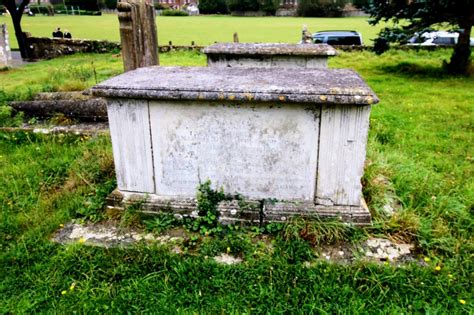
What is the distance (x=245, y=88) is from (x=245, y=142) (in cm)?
42

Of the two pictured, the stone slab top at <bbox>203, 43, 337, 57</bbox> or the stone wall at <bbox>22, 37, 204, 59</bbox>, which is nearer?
the stone slab top at <bbox>203, 43, 337, 57</bbox>

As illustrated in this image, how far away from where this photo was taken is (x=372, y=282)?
256 cm

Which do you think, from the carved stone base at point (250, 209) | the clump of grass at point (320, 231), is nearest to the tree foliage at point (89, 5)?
the carved stone base at point (250, 209)

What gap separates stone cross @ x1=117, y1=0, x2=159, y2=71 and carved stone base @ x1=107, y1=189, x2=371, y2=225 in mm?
2379

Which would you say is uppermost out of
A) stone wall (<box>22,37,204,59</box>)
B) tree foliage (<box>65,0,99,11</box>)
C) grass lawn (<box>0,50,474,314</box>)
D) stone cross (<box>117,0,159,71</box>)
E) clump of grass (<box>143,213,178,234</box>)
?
tree foliage (<box>65,0,99,11</box>)

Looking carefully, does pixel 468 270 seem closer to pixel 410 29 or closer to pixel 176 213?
pixel 176 213

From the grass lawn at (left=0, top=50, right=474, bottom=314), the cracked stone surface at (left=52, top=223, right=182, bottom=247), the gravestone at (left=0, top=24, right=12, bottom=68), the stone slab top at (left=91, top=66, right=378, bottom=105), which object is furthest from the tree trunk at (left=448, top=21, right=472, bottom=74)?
the gravestone at (left=0, top=24, right=12, bottom=68)

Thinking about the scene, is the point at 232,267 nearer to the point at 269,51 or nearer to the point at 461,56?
the point at 269,51

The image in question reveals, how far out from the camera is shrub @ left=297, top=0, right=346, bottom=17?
51875 mm

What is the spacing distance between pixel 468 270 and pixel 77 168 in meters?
3.67

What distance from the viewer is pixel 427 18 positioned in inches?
402

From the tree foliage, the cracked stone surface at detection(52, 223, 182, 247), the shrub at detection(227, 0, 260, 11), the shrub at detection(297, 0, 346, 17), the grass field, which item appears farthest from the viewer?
the tree foliage

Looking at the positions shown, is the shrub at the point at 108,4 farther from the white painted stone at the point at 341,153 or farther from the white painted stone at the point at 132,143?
the white painted stone at the point at 341,153

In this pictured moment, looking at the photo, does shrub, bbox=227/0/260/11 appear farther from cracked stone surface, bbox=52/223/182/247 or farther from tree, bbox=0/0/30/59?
cracked stone surface, bbox=52/223/182/247
